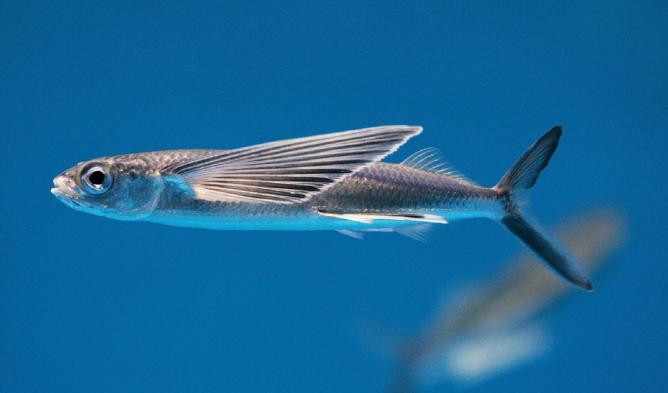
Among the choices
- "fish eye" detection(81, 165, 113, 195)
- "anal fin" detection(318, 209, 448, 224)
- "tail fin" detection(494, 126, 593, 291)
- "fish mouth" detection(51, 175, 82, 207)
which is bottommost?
"fish mouth" detection(51, 175, 82, 207)

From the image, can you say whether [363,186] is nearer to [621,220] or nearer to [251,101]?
[251,101]

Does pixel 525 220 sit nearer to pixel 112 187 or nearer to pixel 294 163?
pixel 294 163

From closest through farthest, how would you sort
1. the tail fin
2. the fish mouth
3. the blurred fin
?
1. the fish mouth
2. the tail fin
3. the blurred fin

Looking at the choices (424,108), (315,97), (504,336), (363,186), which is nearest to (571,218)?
(504,336)

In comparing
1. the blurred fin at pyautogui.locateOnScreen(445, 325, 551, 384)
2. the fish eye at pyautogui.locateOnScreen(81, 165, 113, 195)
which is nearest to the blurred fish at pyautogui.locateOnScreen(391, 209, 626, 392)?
the blurred fin at pyautogui.locateOnScreen(445, 325, 551, 384)

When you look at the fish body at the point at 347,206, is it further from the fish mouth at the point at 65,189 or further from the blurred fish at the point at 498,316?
the blurred fish at the point at 498,316

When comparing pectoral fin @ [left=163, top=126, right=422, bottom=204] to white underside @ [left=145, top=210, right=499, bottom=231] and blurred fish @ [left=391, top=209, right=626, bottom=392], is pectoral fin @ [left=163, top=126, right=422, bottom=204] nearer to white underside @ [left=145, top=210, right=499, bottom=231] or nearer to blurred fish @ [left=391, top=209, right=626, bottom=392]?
white underside @ [left=145, top=210, right=499, bottom=231]

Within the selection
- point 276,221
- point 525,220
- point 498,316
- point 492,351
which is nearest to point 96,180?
point 276,221
